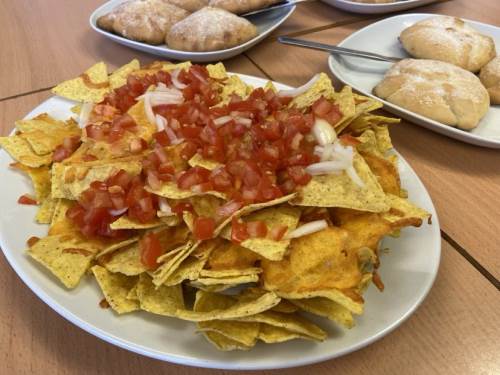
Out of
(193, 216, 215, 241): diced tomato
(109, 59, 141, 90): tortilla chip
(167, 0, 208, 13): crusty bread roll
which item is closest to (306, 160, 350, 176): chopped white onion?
(193, 216, 215, 241): diced tomato

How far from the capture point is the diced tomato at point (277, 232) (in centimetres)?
79

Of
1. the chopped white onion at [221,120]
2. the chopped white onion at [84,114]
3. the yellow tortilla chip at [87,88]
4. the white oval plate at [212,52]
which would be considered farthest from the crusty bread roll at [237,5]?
the chopped white onion at [221,120]

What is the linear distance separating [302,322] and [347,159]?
316 millimetres

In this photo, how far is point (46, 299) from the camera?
80cm

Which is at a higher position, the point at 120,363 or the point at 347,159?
the point at 347,159

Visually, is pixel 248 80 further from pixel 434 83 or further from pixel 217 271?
pixel 217 271

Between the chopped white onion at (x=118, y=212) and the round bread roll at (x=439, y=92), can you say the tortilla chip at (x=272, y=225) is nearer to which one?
the chopped white onion at (x=118, y=212)

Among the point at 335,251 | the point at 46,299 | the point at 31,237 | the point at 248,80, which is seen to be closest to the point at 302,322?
the point at 335,251

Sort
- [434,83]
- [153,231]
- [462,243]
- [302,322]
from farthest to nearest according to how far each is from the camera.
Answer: [434,83] < [462,243] < [153,231] < [302,322]

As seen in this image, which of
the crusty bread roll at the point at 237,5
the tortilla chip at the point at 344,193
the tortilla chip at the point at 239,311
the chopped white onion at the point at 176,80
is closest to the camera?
the tortilla chip at the point at 239,311

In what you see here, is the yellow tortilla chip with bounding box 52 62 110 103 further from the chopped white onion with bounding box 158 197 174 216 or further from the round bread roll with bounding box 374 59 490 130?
the round bread roll with bounding box 374 59 490 130

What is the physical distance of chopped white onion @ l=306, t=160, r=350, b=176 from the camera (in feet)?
2.94

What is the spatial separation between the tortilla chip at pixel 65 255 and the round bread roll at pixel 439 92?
953 millimetres

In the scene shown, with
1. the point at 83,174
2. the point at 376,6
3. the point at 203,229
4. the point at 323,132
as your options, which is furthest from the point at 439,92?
the point at 83,174
